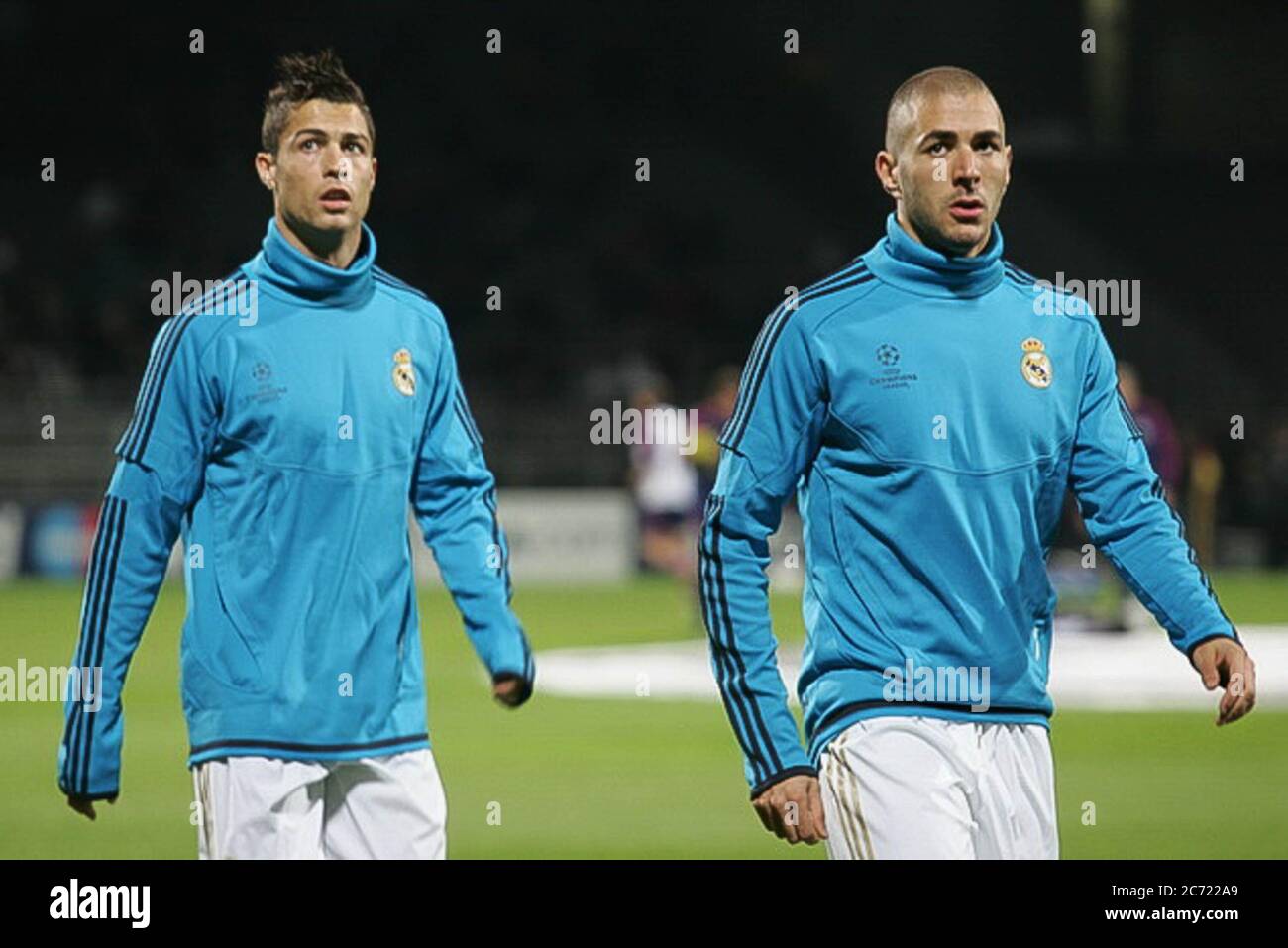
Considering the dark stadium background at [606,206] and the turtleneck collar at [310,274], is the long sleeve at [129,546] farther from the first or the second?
the dark stadium background at [606,206]

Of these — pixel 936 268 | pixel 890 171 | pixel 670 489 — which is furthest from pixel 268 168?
pixel 670 489

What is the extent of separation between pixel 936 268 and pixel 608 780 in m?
7.32

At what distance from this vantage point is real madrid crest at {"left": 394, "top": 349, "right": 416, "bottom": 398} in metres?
5.80

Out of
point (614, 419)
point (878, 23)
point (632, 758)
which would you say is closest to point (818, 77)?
point (878, 23)

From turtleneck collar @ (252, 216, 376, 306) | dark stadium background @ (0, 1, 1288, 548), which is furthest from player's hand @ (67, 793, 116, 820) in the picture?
dark stadium background @ (0, 1, 1288, 548)

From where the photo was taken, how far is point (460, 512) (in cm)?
588

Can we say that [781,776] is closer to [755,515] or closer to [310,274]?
[755,515]

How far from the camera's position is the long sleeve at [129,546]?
5586 mm

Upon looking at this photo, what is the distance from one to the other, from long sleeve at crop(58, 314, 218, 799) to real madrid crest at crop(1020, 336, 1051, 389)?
1.89 m

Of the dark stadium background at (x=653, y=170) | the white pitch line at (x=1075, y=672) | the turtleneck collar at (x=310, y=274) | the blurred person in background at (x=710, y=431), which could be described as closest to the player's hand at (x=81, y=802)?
the turtleneck collar at (x=310, y=274)

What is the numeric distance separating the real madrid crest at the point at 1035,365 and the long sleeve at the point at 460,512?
130 centimetres

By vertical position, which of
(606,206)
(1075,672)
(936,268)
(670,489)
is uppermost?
(606,206)

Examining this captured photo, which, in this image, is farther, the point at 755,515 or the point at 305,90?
the point at 305,90

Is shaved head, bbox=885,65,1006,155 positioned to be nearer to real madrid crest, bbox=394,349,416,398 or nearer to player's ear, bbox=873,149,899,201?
player's ear, bbox=873,149,899,201
